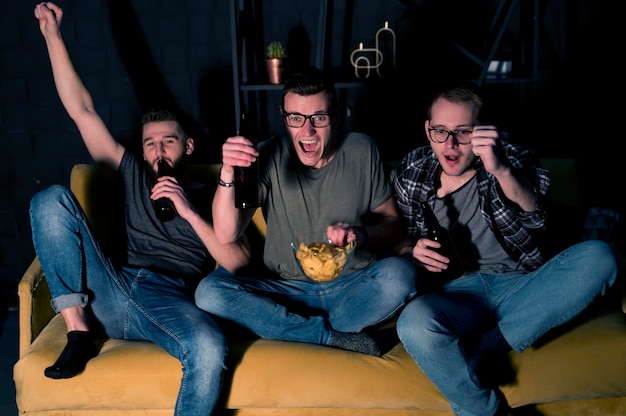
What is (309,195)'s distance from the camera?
8.41ft

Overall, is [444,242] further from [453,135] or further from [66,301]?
[66,301]

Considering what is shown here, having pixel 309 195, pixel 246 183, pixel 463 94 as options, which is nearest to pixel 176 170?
pixel 246 183

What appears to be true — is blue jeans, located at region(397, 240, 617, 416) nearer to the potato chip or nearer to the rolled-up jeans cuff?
the potato chip

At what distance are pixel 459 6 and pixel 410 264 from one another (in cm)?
173

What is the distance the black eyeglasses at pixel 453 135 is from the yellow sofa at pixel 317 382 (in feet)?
1.98

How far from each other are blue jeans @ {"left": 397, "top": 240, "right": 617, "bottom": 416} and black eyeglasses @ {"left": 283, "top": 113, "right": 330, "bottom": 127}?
705 mm

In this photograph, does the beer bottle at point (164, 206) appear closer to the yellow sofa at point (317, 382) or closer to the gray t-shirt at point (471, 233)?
the yellow sofa at point (317, 382)

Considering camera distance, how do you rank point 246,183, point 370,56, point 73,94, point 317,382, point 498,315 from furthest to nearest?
1. point 370,56
2. point 73,94
3. point 246,183
4. point 498,315
5. point 317,382

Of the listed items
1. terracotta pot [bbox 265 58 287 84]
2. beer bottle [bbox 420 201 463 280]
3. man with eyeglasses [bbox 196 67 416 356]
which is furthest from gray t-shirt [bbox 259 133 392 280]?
terracotta pot [bbox 265 58 287 84]

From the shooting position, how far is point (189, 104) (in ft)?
11.8

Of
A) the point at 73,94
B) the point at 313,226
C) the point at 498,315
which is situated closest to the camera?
the point at 498,315

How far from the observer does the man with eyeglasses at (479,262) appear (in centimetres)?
212

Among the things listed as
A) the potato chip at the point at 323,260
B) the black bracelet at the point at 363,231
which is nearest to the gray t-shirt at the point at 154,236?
the potato chip at the point at 323,260

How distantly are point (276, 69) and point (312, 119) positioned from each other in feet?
2.91
